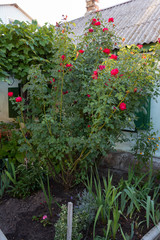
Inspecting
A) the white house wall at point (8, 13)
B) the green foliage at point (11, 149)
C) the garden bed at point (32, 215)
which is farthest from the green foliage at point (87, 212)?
the white house wall at point (8, 13)

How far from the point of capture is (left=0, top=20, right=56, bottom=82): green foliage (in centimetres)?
349

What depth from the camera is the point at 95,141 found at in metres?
2.35

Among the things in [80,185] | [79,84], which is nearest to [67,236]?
[80,185]

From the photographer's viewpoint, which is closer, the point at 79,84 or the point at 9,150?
the point at 79,84

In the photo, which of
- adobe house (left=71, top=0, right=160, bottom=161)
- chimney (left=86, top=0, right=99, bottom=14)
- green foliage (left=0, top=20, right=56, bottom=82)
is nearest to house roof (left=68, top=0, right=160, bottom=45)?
adobe house (left=71, top=0, right=160, bottom=161)

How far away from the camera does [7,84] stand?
23.6ft

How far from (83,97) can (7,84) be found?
17.1ft

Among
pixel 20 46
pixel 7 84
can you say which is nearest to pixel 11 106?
pixel 7 84

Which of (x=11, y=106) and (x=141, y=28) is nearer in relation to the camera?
(x=141, y=28)

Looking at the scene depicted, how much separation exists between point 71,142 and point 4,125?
2765mm

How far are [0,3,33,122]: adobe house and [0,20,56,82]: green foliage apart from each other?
2.21 m

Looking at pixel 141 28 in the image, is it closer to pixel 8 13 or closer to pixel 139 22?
pixel 139 22

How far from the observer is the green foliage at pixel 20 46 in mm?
3486

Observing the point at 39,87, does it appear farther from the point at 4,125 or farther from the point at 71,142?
the point at 4,125
